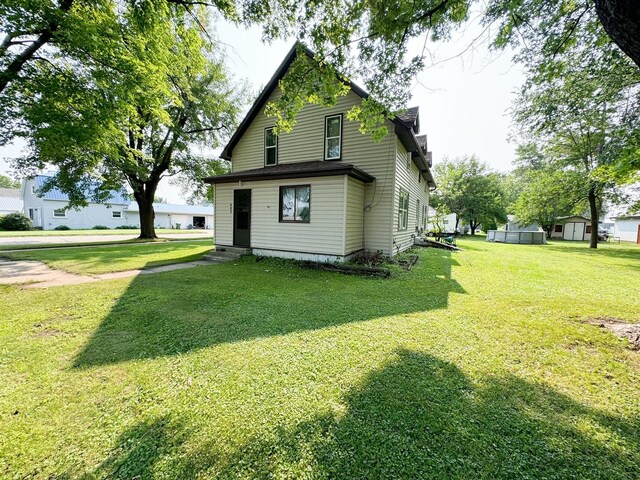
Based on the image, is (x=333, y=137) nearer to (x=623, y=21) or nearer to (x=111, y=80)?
(x=111, y=80)

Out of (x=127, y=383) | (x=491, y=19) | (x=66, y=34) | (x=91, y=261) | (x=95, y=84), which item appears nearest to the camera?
(x=127, y=383)

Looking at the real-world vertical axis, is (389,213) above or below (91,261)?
above

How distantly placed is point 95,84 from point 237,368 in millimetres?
9979

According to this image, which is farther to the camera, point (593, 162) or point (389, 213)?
point (593, 162)

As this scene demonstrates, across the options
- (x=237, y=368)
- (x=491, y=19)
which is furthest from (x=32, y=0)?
(x=491, y=19)

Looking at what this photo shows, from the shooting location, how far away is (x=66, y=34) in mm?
6586

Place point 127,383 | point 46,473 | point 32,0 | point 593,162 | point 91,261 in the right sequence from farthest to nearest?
point 593,162 < point 91,261 < point 32,0 < point 127,383 < point 46,473

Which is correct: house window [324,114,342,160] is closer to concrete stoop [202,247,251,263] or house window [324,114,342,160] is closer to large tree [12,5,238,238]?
large tree [12,5,238,238]

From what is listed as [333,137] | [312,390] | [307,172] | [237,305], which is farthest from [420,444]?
[333,137]

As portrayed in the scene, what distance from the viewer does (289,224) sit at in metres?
9.37

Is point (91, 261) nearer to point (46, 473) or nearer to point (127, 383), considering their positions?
point (127, 383)

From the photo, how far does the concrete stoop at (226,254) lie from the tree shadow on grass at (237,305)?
1929 mm

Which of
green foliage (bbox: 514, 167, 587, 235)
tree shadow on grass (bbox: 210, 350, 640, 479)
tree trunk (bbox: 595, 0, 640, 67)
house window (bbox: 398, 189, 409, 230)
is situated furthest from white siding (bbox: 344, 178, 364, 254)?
green foliage (bbox: 514, 167, 587, 235)

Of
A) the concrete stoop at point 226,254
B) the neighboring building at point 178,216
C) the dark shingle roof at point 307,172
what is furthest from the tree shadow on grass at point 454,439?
the neighboring building at point 178,216
